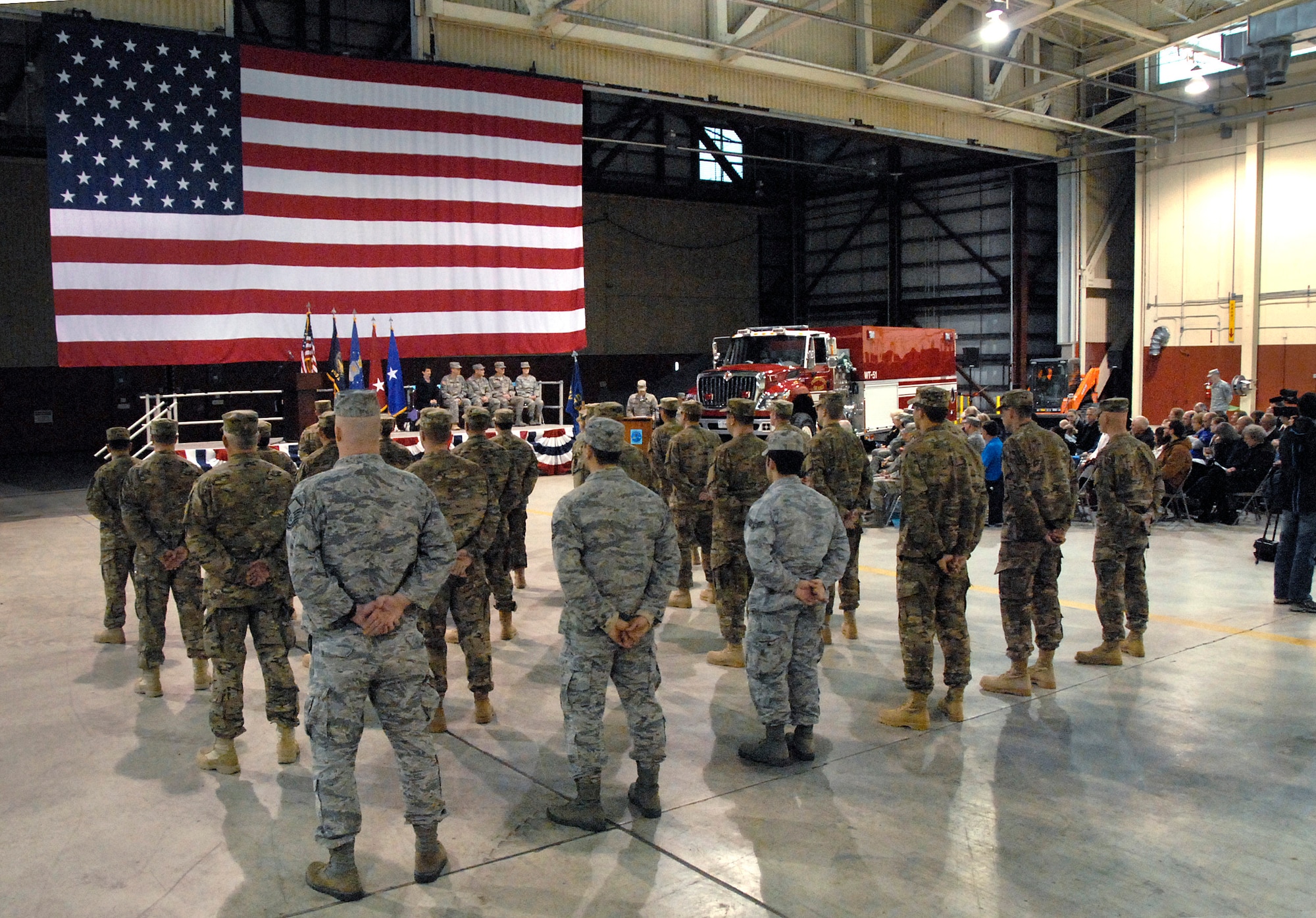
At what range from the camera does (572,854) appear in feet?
14.1

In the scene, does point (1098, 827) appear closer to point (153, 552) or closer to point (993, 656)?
point (993, 656)

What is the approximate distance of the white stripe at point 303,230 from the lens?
14.1 m

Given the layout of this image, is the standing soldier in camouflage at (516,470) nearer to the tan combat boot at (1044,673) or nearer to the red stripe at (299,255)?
the tan combat boot at (1044,673)

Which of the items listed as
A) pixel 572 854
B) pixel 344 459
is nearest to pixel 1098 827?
pixel 572 854

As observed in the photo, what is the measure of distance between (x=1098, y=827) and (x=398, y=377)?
13.2 m

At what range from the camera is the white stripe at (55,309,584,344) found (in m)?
14.3

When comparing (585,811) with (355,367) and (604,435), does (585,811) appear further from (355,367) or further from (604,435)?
(355,367)

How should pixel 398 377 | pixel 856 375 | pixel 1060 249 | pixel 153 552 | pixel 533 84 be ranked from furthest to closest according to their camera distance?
pixel 1060 249, pixel 856 375, pixel 533 84, pixel 398 377, pixel 153 552

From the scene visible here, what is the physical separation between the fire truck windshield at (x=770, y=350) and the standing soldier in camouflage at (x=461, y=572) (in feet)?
48.4

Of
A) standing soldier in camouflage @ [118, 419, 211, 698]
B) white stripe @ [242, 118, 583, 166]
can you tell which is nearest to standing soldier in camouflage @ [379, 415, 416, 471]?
standing soldier in camouflage @ [118, 419, 211, 698]

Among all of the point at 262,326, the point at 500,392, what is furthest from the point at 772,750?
the point at 500,392

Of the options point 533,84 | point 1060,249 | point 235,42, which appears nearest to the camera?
point 235,42

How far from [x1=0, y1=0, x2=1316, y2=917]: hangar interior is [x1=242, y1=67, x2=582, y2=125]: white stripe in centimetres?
59

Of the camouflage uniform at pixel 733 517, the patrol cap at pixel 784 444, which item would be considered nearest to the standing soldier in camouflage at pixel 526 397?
the camouflage uniform at pixel 733 517
